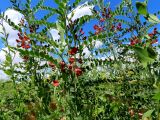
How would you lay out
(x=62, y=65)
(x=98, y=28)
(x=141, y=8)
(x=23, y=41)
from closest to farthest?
1. (x=141, y=8)
2. (x=62, y=65)
3. (x=23, y=41)
4. (x=98, y=28)

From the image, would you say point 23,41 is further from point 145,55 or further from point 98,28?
point 145,55

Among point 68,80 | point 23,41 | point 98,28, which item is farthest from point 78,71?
point 98,28

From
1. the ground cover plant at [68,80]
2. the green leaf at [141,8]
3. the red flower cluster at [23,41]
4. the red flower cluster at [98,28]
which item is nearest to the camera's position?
the green leaf at [141,8]

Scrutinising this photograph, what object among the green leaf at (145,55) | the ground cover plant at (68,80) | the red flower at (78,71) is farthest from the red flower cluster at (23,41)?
the green leaf at (145,55)

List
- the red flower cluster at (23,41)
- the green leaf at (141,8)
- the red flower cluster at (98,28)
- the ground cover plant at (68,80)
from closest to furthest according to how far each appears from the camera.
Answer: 1. the green leaf at (141,8)
2. the ground cover plant at (68,80)
3. the red flower cluster at (23,41)
4. the red flower cluster at (98,28)

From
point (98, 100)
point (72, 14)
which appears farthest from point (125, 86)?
point (72, 14)

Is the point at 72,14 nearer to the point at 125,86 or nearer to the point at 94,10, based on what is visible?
the point at 125,86

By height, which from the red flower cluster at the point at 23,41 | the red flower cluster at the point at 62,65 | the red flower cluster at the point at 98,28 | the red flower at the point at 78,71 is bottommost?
the red flower at the point at 78,71

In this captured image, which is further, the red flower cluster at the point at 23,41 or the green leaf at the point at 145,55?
Result: the red flower cluster at the point at 23,41

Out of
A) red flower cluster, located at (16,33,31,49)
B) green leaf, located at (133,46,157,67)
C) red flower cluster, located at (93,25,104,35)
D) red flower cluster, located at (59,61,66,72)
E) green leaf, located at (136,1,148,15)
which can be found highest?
red flower cluster, located at (93,25,104,35)

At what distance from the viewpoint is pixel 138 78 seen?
534 cm

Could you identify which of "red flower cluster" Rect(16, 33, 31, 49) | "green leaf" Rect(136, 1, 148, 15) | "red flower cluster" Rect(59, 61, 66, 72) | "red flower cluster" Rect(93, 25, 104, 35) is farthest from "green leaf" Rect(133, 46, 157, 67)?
"red flower cluster" Rect(93, 25, 104, 35)

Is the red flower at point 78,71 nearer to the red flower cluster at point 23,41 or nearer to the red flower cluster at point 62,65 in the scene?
the red flower cluster at point 62,65

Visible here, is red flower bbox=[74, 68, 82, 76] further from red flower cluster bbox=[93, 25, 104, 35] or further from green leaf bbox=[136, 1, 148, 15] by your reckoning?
red flower cluster bbox=[93, 25, 104, 35]
